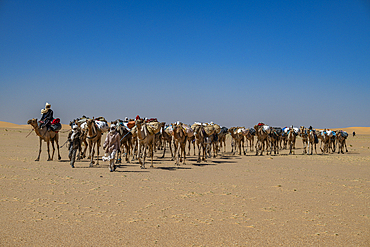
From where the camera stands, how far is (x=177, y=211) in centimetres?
839

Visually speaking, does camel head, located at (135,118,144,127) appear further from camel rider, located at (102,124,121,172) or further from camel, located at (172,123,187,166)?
camel, located at (172,123,187,166)

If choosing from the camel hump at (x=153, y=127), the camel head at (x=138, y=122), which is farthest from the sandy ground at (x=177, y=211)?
the camel hump at (x=153, y=127)

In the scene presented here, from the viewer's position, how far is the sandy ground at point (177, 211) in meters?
6.35

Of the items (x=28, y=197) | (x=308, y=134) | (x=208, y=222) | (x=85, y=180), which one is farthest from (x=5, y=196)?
(x=308, y=134)

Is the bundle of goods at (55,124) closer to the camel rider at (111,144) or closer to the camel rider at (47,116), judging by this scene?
the camel rider at (47,116)

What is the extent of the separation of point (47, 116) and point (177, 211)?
14.8 meters

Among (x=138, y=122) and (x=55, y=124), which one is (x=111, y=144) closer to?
(x=138, y=122)

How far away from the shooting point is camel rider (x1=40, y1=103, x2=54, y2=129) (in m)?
19.3

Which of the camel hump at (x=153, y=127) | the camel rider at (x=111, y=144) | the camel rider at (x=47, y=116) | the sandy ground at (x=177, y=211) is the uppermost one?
the camel rider at (x=47, y=116)

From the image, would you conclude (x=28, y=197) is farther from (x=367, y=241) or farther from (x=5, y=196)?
(x=367, y=241)

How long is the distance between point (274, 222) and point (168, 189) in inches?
191

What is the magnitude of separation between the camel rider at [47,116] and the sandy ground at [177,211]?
5.67 m

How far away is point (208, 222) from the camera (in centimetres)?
747

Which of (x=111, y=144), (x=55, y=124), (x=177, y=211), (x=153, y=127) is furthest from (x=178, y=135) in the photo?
(x=177, y=211)
